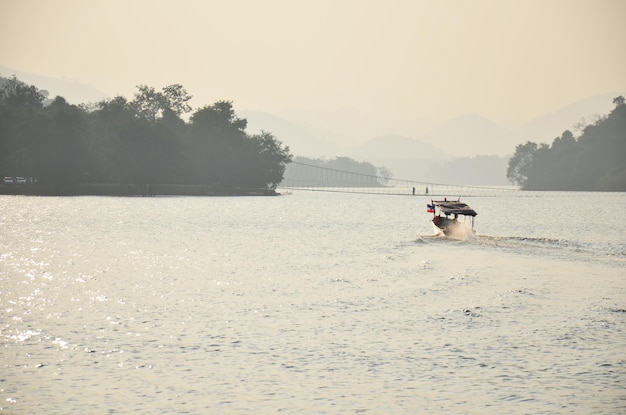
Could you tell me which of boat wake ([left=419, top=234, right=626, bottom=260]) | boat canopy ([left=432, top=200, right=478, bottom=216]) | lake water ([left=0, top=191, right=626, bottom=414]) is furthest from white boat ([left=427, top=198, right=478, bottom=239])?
lake water ([left=0, top=191, right=626, bottom=414])

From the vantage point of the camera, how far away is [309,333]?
3391cm

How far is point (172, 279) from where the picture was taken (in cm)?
5225

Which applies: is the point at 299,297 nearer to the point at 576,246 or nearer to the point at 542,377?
the point at 542,377

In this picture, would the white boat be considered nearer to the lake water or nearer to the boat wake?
the boat wake

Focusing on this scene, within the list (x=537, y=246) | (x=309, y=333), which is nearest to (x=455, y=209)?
(x=537, y=246)

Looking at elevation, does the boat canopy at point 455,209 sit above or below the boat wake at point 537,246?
above

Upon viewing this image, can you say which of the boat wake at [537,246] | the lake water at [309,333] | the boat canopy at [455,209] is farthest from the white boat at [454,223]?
the lake water at [309,333]

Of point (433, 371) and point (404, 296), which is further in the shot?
point (404, 296)

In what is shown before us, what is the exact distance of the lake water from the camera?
24203 millimetres

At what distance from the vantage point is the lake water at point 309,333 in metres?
24.2

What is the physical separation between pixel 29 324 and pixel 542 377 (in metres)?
21.9

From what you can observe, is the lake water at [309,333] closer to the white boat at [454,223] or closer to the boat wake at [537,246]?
the boat wake at [537,246]

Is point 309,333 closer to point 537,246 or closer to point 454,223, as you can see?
point 537,246

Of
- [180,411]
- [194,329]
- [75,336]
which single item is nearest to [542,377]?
[180,411]
